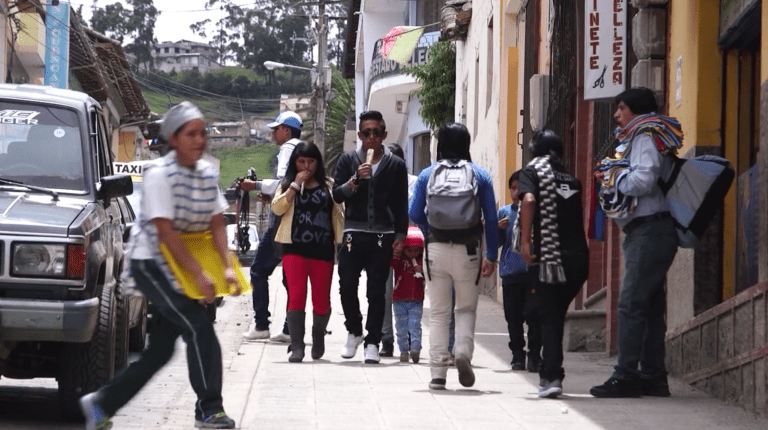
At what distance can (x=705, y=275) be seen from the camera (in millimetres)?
9234

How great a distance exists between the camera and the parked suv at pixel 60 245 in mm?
7285

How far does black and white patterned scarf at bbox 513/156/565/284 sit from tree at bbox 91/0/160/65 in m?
153

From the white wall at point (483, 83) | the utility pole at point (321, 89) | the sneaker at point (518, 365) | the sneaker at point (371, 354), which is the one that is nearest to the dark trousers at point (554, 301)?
the sneaker at point (518, 365)

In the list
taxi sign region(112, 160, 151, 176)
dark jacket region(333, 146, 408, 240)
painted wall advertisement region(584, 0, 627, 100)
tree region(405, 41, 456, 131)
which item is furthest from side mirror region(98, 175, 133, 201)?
tree region(405, 41, 456, 131)

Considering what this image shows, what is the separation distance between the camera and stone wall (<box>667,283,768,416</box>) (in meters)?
7.53

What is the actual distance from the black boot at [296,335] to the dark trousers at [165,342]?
3935 mm

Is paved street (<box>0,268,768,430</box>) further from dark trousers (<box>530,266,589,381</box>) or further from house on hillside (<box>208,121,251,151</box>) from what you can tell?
house on hillside (<box>208,121,251,151</box>)

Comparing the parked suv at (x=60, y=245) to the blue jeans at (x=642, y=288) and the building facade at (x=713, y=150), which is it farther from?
the building facade at (x=713, y=150)

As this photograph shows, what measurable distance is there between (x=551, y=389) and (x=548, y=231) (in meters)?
1.01

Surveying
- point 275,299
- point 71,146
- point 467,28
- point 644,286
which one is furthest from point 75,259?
point 467,28

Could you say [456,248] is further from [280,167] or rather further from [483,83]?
[483,83]

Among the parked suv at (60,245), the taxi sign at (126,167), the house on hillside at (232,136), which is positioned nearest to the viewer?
the parked suv at (60,245)

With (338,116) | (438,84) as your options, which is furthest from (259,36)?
(438,84)

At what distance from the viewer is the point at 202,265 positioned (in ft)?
21.4
